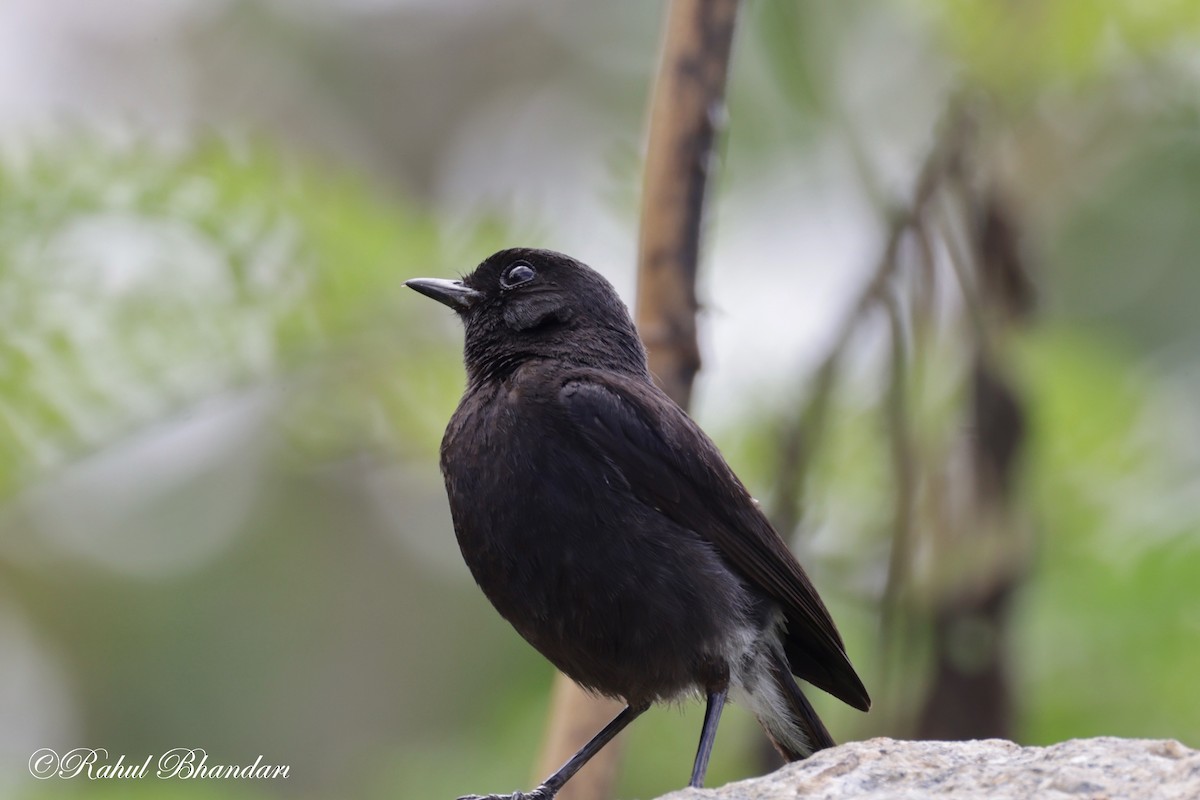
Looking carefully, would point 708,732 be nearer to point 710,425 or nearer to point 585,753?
point 585,753

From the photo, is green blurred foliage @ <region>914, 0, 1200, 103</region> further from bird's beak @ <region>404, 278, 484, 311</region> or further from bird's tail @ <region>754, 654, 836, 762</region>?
bird's tail @ <region>754, 654, 836, 762</region>

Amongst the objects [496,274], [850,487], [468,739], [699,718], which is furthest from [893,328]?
[468,739]

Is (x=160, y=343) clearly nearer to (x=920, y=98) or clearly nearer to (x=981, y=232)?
(x=981, y=232)

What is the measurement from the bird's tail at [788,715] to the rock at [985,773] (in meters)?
0.91

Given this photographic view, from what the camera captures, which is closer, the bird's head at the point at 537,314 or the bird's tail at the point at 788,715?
the bird's tail at the point at 788,715

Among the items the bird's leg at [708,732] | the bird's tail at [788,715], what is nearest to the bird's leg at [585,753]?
A: the bird's leg at [708,732]

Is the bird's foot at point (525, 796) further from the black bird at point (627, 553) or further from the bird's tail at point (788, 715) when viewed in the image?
the bird's tail at point (788, 715)

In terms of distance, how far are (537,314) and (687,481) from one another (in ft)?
2.73

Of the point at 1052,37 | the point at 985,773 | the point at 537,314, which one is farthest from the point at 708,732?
the point at 1052,37

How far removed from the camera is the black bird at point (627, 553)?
3.63m

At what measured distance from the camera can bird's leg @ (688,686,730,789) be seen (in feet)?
12.0

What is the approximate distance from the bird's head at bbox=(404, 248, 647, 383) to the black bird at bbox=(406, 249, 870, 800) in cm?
3

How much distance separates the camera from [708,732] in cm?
376

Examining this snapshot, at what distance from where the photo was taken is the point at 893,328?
462 cm
